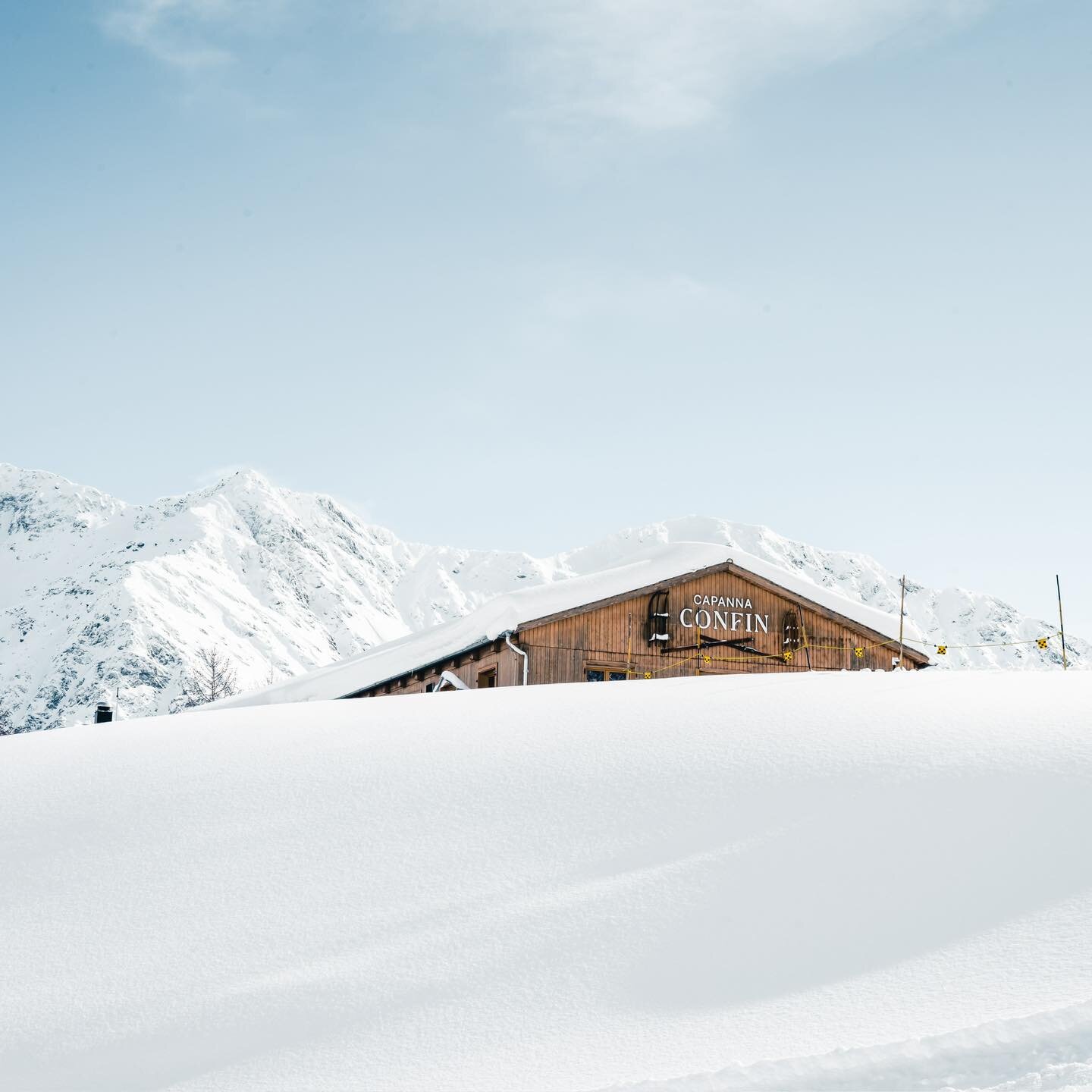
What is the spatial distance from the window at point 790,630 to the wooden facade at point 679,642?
14 millimetres

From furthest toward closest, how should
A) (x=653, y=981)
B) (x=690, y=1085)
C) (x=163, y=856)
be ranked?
1. (x=163, y=856)
2. (x=653, y=981)
3. (x=690, y=1085)

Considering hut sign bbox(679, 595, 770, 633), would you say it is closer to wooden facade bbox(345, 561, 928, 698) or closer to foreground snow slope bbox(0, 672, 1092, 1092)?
wooden facade bbox(345, 561, 928, 698)

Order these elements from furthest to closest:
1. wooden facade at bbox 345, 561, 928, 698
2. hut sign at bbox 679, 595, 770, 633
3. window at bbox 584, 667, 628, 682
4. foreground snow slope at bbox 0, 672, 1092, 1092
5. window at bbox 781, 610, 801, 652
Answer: window at bbox 781, 610, 801, 652 < hut sign at bbox 679, 595, 770, 633 < window at bbox 584, 667, 628, 682 < wooden facade at bbox 345, 561, 928, 698 < foreground snow slope at bbox 0, 672, 1092, 1092

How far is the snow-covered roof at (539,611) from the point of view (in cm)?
1961

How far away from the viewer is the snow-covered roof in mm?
19609

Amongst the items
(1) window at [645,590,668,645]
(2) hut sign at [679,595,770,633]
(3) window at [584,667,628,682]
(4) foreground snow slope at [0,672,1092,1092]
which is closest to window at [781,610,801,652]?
(2) hut sign at [679,595,770,633]

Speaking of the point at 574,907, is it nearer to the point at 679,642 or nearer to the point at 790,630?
the point at 679,642

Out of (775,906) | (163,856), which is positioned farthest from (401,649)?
(775,906)

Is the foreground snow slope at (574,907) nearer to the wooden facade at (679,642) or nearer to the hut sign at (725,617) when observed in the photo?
the wooden facade at (679,642)

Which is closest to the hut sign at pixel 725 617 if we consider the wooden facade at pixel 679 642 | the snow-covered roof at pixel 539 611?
the wooden facade at pixel 679 642

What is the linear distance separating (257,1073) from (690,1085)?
1.77 m

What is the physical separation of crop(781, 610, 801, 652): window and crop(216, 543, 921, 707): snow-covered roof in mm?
458

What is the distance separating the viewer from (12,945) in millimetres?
5801

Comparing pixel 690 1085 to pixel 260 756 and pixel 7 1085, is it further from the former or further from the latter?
pixel 260 756
